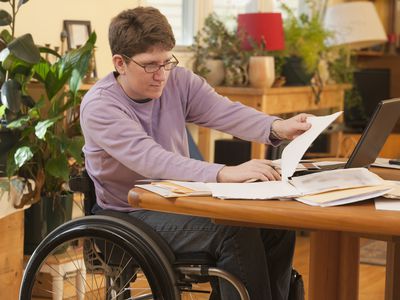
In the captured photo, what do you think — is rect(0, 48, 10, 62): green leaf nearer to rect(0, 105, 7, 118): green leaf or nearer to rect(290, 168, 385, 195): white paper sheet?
rect(0, 105, 7, 118): green leaf

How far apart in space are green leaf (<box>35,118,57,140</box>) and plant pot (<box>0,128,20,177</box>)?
0.18 m

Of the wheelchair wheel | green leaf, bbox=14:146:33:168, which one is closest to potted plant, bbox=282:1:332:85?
green leaf, bbox=14:146:33:168

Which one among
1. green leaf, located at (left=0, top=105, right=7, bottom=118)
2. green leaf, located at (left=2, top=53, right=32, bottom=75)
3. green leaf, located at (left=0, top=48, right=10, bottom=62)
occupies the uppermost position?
green leaf, located at (left=0, top=48, right=10, bottom=62)

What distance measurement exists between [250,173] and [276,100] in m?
2.96

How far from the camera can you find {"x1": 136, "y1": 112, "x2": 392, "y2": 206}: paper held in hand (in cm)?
184

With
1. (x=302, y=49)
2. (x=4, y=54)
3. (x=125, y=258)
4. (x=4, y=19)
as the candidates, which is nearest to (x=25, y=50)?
(x=4, y=54)

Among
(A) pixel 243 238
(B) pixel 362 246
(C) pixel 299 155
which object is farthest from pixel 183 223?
(B) pixel 362 246

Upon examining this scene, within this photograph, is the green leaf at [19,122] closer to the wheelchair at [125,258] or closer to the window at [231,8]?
the wheelchair at [125,258]

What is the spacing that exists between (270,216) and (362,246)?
3.04m

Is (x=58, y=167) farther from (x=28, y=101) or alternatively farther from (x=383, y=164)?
(x=383, y=164)

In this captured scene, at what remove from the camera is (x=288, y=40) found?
18.2 ft

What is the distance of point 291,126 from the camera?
230cm

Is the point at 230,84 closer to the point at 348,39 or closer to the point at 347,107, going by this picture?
the point at 348,39

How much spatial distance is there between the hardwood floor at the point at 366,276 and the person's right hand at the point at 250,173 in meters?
1.56
